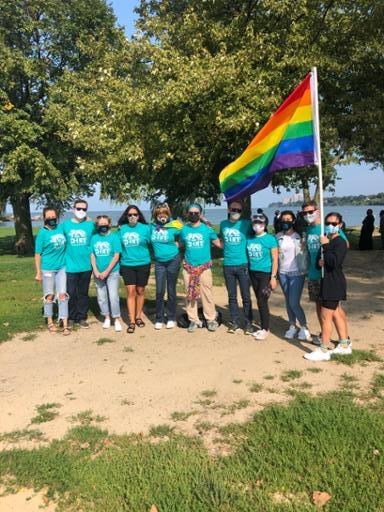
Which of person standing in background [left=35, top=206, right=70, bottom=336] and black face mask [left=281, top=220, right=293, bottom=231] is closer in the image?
black face mask [left=281, top=220, right=293, bottom=231]

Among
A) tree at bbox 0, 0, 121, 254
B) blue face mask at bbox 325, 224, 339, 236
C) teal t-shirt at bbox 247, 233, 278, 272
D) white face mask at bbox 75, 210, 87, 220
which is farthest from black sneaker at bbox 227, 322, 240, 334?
tree at bbox 0, 0, 121, 254

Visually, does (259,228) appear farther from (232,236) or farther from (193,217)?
(193,217)

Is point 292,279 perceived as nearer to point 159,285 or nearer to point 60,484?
point 159,285

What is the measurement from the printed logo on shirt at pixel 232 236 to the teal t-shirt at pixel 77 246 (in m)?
2.24

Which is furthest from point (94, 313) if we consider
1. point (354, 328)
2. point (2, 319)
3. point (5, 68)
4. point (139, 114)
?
point (5, 68)

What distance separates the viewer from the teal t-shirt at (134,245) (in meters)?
7.73

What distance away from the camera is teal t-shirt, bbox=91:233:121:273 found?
7711mm

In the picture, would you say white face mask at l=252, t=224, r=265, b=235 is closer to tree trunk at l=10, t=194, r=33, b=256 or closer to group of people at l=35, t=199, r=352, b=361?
group of people at l=35, t=199, r=352, b=361

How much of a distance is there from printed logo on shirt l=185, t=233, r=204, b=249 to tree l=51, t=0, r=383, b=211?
6.34m

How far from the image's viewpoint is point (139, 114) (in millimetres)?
14688

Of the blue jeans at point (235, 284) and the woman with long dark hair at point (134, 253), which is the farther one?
the woman with long dark hair at point (134, 253)

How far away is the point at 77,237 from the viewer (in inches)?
307

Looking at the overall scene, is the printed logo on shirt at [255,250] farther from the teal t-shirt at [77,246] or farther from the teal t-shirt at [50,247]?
the teal t-shirt at [50,247]

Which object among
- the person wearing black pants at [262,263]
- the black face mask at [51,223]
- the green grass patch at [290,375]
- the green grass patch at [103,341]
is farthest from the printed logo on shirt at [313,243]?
the black face mask at [51,223]
